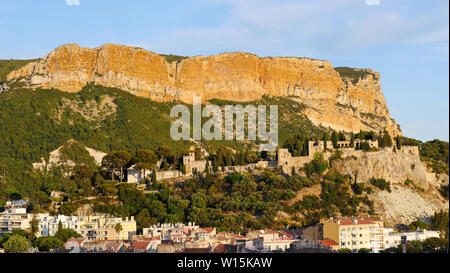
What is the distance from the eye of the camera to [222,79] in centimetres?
14450

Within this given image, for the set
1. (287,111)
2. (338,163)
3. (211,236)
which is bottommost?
(211,236)

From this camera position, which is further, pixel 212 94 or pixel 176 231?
pixel 212 94

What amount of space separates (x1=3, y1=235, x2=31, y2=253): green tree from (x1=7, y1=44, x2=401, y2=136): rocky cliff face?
68.4 meters

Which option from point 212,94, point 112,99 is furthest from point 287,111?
point 112,99

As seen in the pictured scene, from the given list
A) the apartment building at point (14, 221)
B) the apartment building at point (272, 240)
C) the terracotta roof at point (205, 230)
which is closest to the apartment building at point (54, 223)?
the apartment building at point (14, 221)

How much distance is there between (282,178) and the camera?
74.4 metres

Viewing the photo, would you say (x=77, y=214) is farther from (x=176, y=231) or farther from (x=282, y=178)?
(x=282, y=178)

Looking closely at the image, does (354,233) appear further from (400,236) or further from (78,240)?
(78,240)

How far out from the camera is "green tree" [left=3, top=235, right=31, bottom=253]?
5944 centimetres

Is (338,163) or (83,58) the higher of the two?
(83,58)

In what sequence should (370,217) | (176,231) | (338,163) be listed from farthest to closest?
(338,163) < (370,217) < (176,231)

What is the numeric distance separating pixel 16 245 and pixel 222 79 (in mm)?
87474

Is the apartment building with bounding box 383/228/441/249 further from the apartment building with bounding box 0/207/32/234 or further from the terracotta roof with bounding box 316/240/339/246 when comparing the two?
the apartment building with bounding box 0/207/32/234
